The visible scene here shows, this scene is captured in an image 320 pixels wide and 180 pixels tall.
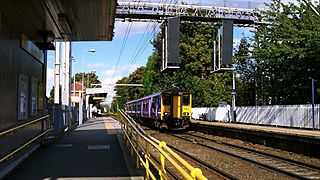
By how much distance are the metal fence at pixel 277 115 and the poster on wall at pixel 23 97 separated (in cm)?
1424

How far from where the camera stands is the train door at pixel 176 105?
944 inches

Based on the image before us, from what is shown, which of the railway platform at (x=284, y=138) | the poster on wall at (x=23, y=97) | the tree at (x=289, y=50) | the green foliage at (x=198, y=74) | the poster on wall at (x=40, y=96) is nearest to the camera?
the poster on wall at (x=23, y=97)

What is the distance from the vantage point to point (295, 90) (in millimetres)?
22938

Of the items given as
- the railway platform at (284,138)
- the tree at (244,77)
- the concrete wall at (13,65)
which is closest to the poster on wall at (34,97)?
the concrete wall at (13,65)

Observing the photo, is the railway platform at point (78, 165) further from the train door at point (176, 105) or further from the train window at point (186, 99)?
the train window at point (186, 99)

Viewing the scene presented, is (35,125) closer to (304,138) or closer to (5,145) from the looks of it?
(5,145)

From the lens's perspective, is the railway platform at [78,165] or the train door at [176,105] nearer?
the railway platform at [78,165]

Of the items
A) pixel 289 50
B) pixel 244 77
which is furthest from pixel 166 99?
pixel 244 77

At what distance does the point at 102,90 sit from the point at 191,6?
2186 centimetres

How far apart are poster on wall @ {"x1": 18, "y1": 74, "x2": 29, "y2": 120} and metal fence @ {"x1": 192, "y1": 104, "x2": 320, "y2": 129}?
1424cm

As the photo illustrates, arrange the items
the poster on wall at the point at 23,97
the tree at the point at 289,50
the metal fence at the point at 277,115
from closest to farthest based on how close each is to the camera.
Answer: the poster on wall at the point at 23,97 → the metal fence at the point at 277,115 → the tree at the point at 289,50

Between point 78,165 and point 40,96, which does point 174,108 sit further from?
point 78,165

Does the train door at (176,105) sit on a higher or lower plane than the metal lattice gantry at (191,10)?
lower

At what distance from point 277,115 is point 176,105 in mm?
6406
